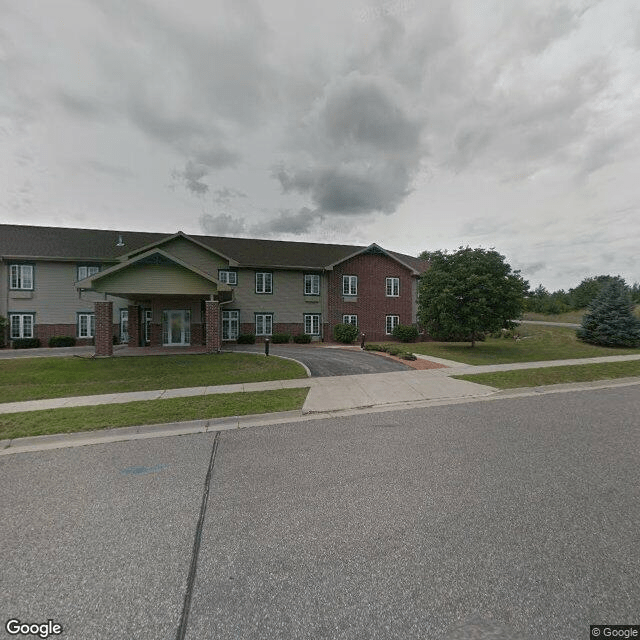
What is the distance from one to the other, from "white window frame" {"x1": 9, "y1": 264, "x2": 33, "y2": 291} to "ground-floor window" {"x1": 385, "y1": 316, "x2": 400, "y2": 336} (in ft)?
88.0

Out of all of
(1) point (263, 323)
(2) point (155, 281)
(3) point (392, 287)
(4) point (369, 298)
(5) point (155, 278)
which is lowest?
(1) point (263, 323)

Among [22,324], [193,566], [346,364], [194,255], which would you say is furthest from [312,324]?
[193,566]

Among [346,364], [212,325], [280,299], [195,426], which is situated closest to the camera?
[195,426]

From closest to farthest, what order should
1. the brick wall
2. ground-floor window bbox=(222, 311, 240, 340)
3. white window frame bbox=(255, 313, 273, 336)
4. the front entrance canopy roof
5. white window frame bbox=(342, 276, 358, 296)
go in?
the front entrance canopy roof → ground-floor window bbox=(222, 311, 240, 340) → white window frame bbox=(255, 313, 273, 336) → the brick wall → white window frame bbox=(342, 276, 358, 296)

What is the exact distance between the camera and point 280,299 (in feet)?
82.6

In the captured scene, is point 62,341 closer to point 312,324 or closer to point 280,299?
point 280,299

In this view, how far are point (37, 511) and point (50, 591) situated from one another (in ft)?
5.06

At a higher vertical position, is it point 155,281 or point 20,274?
point 20,274

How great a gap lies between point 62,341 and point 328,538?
26033 mm

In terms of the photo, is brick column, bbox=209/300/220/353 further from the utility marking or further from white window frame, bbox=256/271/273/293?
the utility marking

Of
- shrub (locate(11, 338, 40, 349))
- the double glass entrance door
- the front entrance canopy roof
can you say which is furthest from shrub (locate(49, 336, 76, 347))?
the front entrance canopy roof

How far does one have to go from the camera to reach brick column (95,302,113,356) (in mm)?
15547

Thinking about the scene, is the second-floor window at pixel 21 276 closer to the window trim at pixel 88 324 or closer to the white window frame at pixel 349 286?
the window trim at pixel 88 324

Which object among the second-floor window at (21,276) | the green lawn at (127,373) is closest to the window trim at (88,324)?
the second-floor window at (21,276)
